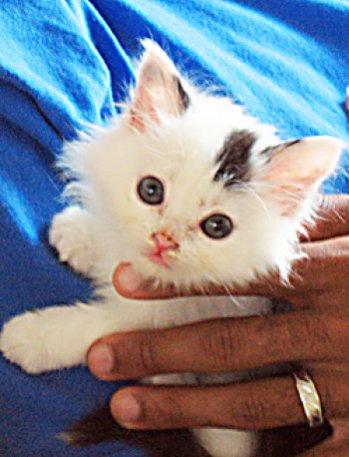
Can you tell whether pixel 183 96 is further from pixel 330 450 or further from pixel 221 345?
pixel 330 450

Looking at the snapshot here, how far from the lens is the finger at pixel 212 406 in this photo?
0.93 meters

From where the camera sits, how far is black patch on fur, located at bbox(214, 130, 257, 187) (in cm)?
85

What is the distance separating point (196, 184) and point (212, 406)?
35cm

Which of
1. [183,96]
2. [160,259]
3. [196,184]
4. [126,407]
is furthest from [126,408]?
[183,96]

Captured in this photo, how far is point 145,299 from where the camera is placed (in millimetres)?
914

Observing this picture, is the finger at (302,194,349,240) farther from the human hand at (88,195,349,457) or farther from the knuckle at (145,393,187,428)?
the knuckle at (145,393,187,428)

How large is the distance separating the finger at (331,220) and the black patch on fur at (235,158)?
0.73 ft

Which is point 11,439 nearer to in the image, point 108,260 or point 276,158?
point 108,260

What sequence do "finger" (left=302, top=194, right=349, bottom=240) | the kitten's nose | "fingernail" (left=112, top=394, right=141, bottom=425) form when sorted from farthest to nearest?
"finger" (left=302, top=194, right=349, bottom=240) < "fingernail" (left=112, top=394, right=141, bottom=425) < the kitten's nose

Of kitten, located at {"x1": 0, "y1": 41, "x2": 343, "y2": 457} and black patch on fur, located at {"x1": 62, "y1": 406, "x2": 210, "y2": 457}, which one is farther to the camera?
black patch on fur, located at {"x1": 62, "y1": 406, "x2": 210, "y2": 457}

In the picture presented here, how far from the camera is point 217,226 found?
0.86 m

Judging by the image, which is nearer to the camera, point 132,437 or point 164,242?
point 164,242

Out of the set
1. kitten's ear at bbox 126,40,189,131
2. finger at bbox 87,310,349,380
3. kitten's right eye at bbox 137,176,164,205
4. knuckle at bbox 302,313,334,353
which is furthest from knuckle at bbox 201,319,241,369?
kitten's ear at bbox 126,40,189,131

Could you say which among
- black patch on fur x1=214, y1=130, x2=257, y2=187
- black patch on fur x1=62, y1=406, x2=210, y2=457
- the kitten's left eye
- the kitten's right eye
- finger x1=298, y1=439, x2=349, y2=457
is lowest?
finger x1=298, y1=439, x2=349, y2=457
